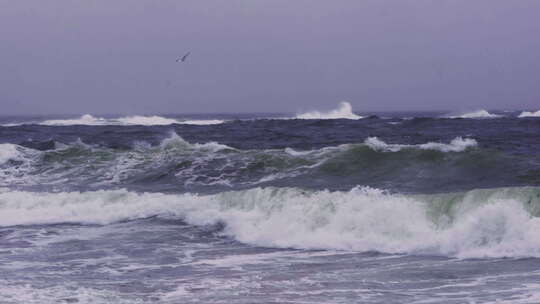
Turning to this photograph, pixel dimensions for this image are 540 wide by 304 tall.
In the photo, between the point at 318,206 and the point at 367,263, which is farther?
the point at 318,206

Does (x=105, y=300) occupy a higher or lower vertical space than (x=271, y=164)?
lower

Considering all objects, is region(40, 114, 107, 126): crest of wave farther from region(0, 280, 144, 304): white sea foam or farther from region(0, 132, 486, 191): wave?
region(0, 280, 144, 304): white sea foam

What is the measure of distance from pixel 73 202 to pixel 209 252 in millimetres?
6281

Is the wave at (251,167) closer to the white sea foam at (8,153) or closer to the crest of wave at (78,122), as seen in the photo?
the white sea foam at (8,153)

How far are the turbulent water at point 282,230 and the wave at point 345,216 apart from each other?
1.3 inches

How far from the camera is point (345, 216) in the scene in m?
12.9

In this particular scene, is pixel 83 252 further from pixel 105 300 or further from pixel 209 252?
pixel 105 300

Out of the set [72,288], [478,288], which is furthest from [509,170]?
[72,288]

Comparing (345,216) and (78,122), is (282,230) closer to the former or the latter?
(345,216)

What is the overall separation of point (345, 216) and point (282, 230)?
113 cm

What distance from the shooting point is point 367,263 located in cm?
1039

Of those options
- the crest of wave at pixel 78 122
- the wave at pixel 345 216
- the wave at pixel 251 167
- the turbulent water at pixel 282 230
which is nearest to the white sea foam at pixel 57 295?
the turbulent water at pixel 282 230

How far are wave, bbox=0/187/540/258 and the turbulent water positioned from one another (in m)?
0.03

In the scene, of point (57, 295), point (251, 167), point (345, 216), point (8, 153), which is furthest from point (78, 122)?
point (57, 295)
